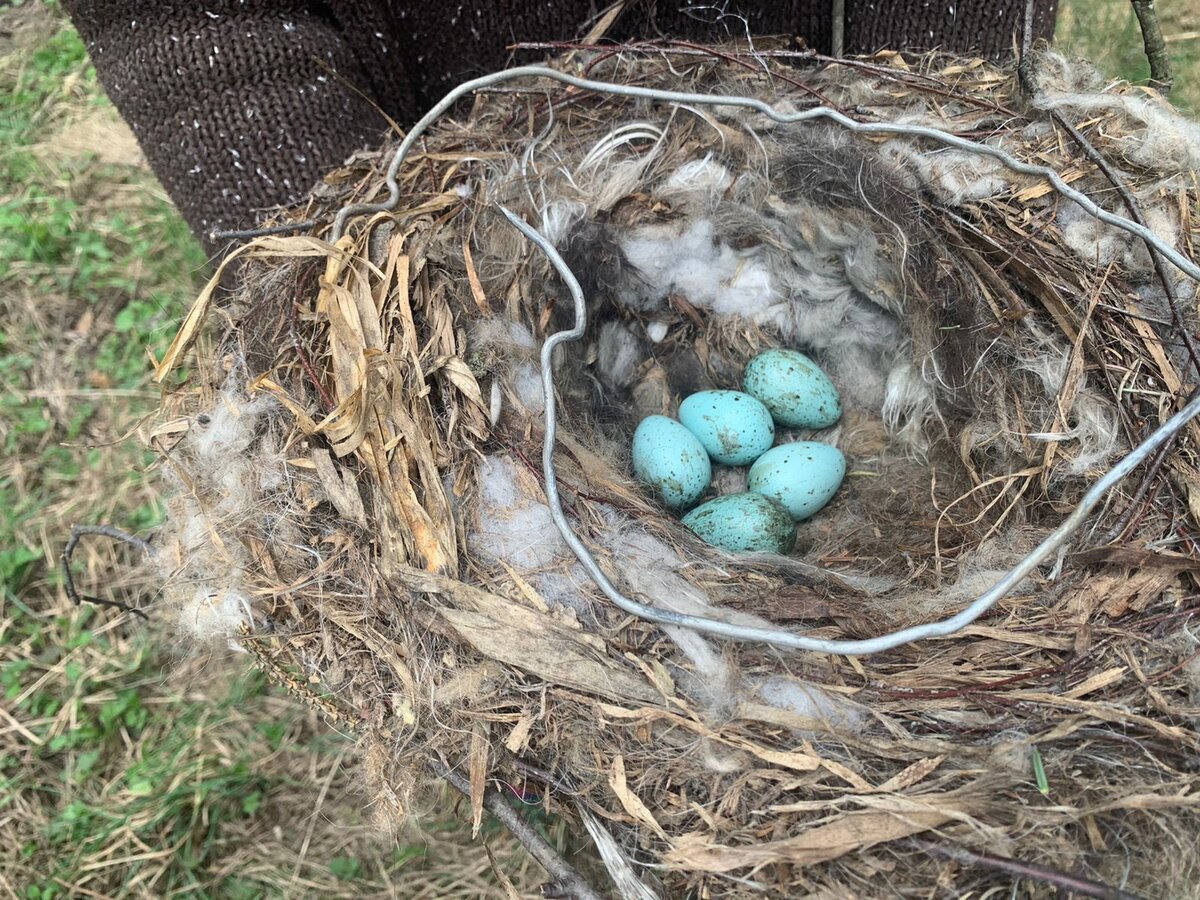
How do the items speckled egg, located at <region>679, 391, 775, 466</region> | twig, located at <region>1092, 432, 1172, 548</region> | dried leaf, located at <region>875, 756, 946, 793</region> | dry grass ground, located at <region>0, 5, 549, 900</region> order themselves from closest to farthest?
dried leaf, located at <region>875, 756, 946, 793</region>
twig, located at <region>1092, 432, 1172, 548</region>
speckled egg, located at <region>679, 391, 775, 466</region>
dry grass ground, located at <region>0, 5, 549, 900</region>

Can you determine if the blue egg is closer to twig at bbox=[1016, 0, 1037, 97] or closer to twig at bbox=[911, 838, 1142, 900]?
twig at bbox=[911, 838, 1142, 900]

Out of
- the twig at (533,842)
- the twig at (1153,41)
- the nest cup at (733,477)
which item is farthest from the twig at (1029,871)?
the twig at (1153,41)

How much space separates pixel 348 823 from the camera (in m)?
1.88

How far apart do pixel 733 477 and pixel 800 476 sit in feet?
0.59

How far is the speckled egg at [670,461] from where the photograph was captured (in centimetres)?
142

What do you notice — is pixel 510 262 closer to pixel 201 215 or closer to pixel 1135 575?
pixel 201 215

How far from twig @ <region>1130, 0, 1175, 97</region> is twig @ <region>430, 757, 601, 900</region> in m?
1.35

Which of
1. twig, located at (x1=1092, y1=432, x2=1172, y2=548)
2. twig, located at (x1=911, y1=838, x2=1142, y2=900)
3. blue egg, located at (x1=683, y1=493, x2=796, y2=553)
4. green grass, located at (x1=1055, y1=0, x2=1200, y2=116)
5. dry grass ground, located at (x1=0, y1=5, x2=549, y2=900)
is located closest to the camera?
twig, located at (x1=911, y1=838, x2=1142, y2=900)

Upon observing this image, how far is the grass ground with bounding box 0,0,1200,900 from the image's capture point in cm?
184

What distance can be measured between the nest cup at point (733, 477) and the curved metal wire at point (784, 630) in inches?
1.7

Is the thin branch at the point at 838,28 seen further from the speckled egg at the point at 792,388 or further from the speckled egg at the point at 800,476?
the speckled egg at the point at 800,476

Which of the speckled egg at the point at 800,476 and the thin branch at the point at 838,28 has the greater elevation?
the thin branch at the point at 838,28

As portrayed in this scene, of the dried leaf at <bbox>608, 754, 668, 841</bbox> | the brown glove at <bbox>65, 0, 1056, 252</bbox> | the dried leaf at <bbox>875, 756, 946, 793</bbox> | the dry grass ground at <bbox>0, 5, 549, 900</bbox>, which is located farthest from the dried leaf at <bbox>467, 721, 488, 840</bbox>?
the brown glove at <bbox>65, 0, 1056, 252</bbox>

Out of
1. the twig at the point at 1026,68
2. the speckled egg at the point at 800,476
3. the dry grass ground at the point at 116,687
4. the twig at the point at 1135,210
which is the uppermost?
the twig at the point at 1026,68
